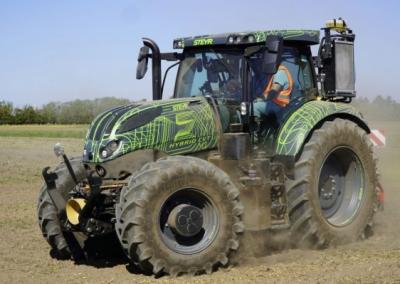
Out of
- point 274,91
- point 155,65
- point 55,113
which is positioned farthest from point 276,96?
point 55,113

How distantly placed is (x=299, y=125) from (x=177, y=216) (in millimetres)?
2046

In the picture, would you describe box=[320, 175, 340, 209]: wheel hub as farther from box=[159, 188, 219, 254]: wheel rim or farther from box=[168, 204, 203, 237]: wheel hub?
box=[168, 204, 203, 237]: wheel hub

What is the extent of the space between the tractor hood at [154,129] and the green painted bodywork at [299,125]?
0.86m

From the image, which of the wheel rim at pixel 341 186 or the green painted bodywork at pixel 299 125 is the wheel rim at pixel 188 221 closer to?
the green painted bodywork at pixel 299 125

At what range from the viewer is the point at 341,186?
8750 mm

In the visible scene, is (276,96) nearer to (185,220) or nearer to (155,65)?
(155,65)

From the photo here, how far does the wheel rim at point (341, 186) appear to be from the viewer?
8.49 meters

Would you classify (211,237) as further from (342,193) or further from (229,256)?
(342,193)

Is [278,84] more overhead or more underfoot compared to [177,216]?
more overhead

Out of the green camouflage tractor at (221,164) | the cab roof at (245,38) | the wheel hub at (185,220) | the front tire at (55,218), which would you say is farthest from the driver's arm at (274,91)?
the front tire at (55,218)

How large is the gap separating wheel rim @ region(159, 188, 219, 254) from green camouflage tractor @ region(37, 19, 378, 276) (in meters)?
0.01

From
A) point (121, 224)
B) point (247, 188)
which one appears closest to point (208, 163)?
point (247, 188)

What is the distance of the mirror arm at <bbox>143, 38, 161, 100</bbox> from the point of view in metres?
8.61

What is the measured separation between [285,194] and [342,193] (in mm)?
1254
